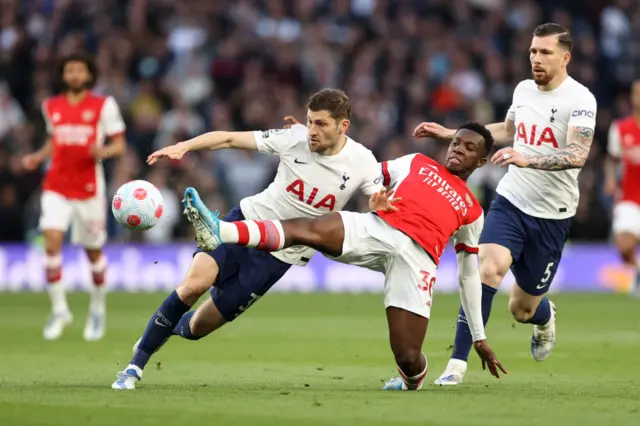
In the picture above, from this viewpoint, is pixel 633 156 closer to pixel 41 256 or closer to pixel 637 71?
pixel 637 71

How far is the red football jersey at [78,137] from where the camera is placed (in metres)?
13.9

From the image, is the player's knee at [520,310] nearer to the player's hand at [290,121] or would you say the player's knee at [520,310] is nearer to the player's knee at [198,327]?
the player's hand at [290,121]

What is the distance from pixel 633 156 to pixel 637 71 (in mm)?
6801

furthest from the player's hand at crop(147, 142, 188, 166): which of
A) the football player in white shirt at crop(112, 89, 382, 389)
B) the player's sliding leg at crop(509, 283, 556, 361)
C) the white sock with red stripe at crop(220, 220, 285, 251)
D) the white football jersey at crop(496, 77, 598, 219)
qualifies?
the player's sliding leg at crop(509, 283, 556, 361)

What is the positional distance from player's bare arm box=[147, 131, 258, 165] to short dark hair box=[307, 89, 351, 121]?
49cm

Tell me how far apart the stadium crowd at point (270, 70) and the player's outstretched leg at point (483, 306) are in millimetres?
10733

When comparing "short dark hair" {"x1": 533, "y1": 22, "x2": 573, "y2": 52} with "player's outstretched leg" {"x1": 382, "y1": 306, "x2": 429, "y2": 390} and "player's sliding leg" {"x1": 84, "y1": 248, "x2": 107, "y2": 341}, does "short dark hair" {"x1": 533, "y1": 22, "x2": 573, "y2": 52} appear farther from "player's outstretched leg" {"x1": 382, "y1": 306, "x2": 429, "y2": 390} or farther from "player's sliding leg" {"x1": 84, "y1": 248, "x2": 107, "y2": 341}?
"player's sliding leg" {"x1": 84, "y1": 248, "x2": 107, "y2": 341}

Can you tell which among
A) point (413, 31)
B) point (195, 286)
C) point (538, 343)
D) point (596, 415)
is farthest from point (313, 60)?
point (596, 415)

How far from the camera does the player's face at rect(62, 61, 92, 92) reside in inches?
538

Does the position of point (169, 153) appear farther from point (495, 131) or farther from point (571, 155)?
point (495, 131)

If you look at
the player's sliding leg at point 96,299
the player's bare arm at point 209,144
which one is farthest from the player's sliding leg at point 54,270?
the player's bare arm at point 209,144

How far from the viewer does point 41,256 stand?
67.3ft

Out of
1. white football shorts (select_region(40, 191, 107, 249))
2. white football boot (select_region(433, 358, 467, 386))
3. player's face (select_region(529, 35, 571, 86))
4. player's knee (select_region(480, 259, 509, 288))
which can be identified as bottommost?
white football shorts (select_region(40, 191, 107, 249))

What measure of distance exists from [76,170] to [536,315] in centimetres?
579
